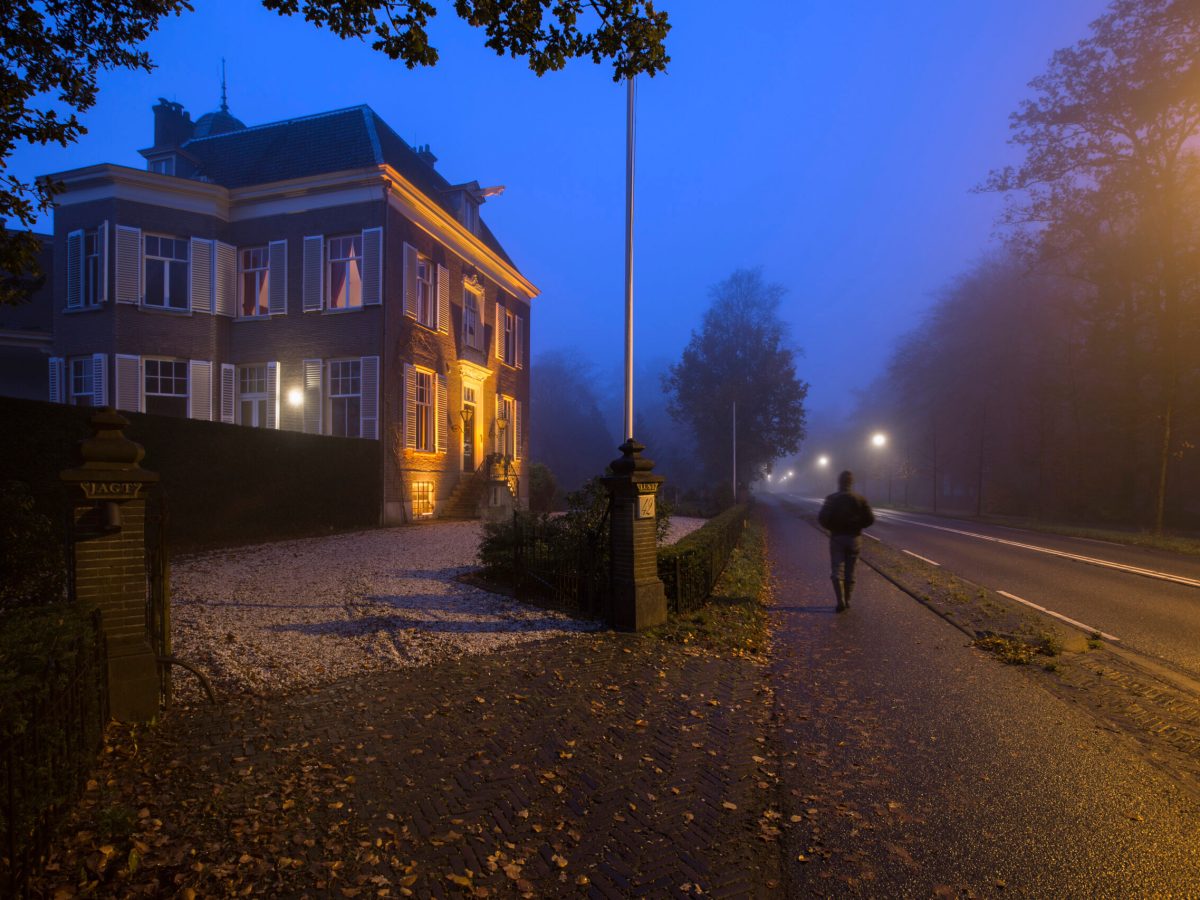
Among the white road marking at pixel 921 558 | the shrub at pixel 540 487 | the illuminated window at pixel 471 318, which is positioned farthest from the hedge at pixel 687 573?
the shrub at pixel 540 487

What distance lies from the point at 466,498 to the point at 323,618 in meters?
14.7

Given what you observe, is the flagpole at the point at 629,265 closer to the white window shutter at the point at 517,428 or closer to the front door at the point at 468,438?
the front door at the point at 468,438

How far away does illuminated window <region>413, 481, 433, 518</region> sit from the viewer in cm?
2039

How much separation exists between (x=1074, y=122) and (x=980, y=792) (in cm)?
2891

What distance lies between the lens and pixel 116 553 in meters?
4.52

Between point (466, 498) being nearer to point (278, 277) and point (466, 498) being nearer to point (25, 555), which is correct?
point (278, 277)

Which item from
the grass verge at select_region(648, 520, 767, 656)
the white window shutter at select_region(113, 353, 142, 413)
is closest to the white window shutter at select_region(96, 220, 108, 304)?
the white window shutter at select_region(113, 353, 142, 413)

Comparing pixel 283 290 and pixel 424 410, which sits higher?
pixel 283 290

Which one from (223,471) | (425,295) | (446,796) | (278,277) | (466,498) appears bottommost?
(446,796)

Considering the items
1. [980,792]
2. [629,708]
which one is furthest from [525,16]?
[980,792]

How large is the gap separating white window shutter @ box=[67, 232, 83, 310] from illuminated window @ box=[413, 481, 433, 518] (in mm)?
11458

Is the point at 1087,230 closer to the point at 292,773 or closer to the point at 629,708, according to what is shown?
the point at 629,708

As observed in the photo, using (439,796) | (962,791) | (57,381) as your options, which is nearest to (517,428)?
(57,381)

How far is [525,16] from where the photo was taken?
5000mm
